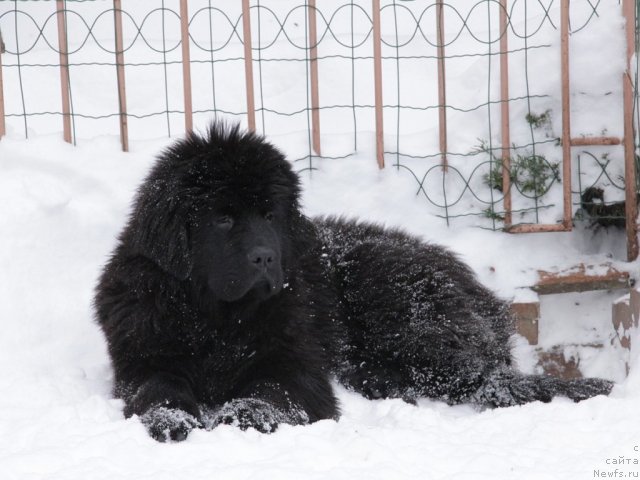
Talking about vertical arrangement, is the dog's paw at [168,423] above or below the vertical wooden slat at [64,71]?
below

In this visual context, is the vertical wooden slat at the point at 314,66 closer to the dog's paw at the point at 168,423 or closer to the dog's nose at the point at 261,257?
the dog's nose at the point at 261,257

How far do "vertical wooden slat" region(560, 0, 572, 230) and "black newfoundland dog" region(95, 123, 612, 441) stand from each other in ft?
4.86

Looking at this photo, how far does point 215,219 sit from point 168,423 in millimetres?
886

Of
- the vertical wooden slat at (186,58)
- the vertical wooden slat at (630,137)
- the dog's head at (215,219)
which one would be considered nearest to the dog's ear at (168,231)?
the dog's head at (215,219)

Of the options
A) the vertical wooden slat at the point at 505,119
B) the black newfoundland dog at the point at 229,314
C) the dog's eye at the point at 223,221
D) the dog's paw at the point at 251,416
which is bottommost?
the dog's paw at the point at 251,416

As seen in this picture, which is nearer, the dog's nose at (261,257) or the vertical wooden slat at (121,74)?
the dog's nose at (261,257)

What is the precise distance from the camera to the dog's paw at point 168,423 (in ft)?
11.5

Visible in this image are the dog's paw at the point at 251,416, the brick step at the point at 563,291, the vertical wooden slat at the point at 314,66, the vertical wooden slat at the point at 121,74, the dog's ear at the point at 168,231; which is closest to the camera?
the dog's paw at the point at 251,416

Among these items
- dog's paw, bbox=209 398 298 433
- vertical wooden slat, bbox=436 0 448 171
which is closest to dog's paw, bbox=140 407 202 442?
dog's paw, bbox=209 398 298 433

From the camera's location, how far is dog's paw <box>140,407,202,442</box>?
3492 mm

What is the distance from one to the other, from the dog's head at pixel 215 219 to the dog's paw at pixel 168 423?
577 mm

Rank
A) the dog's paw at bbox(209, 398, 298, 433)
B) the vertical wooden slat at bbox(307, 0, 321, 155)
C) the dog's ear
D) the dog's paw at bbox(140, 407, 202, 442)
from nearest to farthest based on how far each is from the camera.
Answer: the dog's paw at bbox(140, 407, 202, 442), the dog's paw at bbox(209, 398, 298, 433), the dog's ear, the vertical wooden slat at bbox(307, 0, 321, 155)

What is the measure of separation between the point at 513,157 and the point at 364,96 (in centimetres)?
253

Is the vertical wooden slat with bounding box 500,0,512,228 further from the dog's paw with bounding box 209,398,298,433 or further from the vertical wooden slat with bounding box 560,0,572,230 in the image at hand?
the dog's paw with bounding box 209,398,298,433
